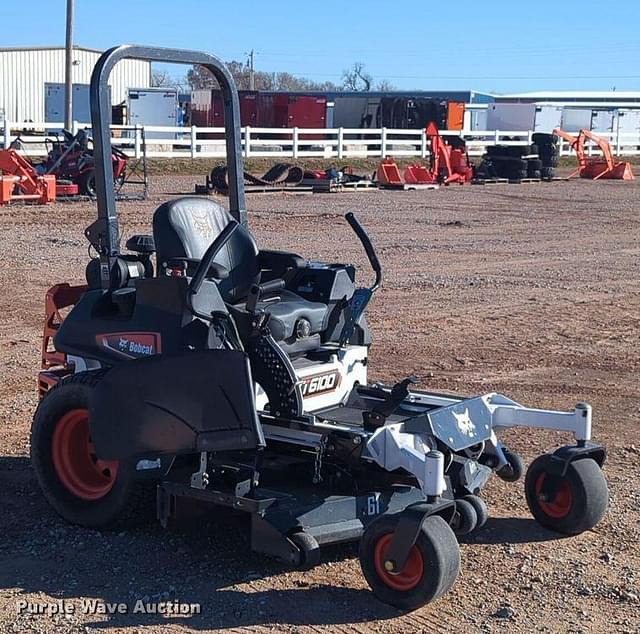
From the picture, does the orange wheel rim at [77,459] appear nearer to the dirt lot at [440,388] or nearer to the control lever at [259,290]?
the dirt lot at [440,388]

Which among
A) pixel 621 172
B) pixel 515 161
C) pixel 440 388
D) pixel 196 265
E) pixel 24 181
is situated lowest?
pixel 440 388

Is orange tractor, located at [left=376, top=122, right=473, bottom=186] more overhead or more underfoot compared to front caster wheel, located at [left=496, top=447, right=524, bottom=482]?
more overhead

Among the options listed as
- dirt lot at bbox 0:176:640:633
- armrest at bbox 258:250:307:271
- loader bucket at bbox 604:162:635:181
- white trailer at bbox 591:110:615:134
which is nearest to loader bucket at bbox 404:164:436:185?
loader bucket at bbox 604:162:635:181

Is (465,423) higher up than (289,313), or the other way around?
(289,313)

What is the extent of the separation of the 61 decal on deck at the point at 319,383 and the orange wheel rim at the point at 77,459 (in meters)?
1.01

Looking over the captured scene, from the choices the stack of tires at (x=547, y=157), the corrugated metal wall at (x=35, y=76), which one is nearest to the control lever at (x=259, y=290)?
Result: the stack of tires at (x=547, y=157)

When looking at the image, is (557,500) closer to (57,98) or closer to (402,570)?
(402,570)

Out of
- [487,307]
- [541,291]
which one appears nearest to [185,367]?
[487,307]

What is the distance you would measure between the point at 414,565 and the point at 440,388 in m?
3.77

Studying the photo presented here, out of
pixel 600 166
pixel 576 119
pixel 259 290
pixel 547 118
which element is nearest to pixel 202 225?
pixel 259 290

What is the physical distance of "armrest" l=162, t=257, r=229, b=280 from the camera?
5.10 metres

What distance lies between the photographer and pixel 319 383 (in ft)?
17.8

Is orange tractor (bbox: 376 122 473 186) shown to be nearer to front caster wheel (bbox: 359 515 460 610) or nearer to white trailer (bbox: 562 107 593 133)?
front caster wheel (bbox: 359 515 460 610)

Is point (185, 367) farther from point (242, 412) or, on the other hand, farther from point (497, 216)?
point (497, 216)
